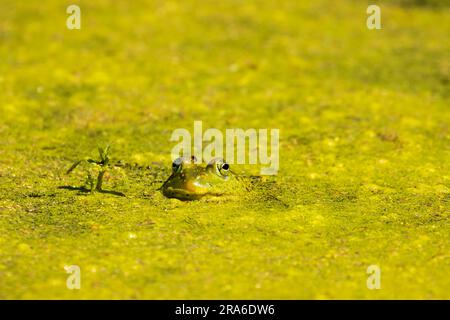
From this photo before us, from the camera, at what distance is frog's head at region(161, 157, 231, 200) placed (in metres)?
3.00

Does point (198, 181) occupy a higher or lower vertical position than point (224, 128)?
lower

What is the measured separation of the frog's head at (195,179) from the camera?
3002mm

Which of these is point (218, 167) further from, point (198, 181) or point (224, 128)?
point (224, 128)

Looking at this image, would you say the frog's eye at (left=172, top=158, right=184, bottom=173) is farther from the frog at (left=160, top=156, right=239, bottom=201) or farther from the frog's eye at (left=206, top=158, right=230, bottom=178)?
the frog's eye at (left=206, top=158, right=230, bottom=178)

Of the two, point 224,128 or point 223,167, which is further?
point 224,128

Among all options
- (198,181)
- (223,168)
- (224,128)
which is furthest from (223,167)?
(224,128)

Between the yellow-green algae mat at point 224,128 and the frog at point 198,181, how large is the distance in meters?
0.05

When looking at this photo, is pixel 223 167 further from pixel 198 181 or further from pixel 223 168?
pixel 198 181

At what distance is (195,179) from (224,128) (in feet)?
3.03

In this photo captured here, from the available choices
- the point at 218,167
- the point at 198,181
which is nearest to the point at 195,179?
the point at 198,181

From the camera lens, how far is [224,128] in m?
3.90

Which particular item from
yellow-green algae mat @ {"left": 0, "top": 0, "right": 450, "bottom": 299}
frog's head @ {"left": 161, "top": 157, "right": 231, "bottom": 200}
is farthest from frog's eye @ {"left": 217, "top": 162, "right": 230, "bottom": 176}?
yellow-green algae mat @ {"left": 0, "top": 0, "right": 450, "bottom": 299}

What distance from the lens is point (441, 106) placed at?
13.5 ft

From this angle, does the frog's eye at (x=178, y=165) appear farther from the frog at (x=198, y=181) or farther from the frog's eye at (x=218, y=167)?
the frog's eye at (x=218, y=167)
